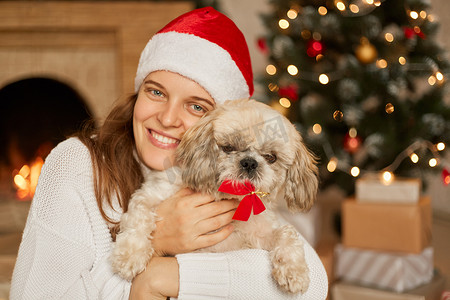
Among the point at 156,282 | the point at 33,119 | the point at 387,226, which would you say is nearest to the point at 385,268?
the point at 387,226

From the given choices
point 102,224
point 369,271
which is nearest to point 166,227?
point 102,224

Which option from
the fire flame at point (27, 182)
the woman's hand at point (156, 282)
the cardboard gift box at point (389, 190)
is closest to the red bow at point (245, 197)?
the woman's hand at point (156, 282)

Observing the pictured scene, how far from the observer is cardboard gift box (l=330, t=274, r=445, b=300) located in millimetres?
3080

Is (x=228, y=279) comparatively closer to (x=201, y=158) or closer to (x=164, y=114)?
(x=201, y=158)

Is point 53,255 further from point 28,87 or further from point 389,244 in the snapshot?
point 28,87

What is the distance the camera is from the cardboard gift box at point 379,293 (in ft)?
10.1

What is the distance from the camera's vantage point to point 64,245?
61.2 inches

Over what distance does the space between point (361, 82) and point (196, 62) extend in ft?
7.25

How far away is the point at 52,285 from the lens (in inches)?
59.7

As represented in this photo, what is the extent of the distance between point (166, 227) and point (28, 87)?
3729 mm

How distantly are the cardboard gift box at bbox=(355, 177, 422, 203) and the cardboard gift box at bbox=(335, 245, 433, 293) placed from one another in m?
0.45

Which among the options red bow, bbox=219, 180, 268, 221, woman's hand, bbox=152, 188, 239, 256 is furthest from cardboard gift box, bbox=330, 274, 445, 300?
red bow, bbox=219, 180, 268, 221

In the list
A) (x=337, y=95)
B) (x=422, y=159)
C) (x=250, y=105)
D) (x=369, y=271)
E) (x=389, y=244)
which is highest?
(x=250, y=105)

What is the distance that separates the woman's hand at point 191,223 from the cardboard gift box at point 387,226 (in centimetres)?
199
